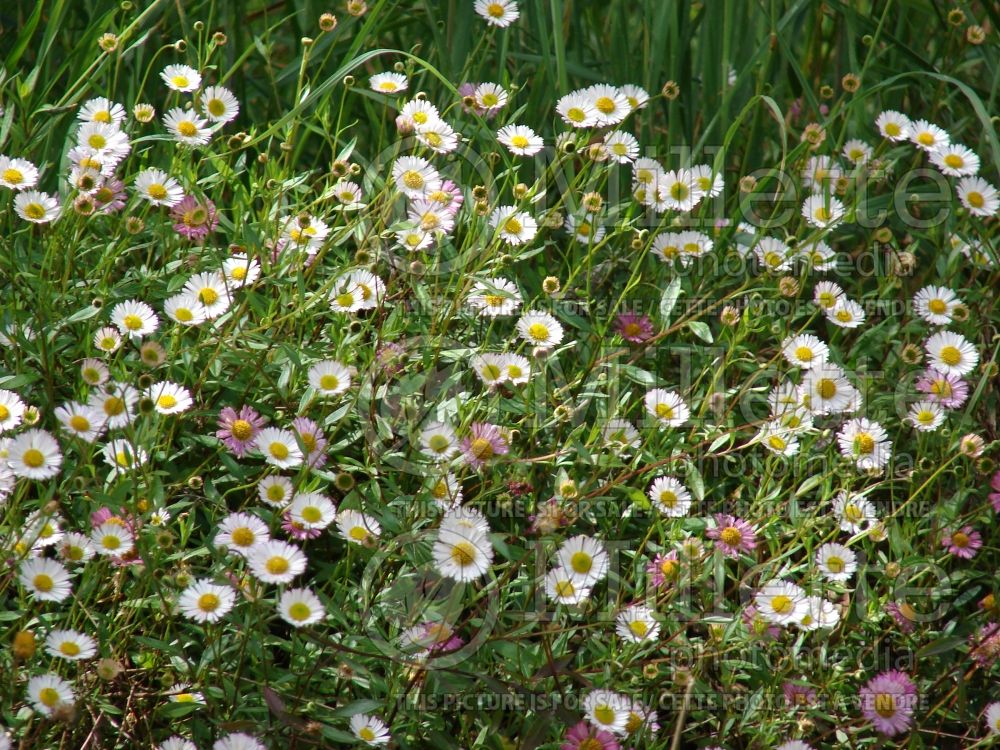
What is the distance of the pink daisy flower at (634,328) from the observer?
210 centimetres

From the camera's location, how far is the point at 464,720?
1.64 m

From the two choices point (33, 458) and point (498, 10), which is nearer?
point (33, 458)

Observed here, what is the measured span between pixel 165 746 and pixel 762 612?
0.84m

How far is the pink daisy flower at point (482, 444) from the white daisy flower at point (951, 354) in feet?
2.81

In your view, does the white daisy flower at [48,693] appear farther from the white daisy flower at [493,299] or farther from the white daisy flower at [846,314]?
the white daisy flower at [846,314]

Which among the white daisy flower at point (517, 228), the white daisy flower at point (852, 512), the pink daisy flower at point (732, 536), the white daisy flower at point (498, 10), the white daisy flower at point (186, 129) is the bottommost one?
the pink daisy flower at point (732, 536)

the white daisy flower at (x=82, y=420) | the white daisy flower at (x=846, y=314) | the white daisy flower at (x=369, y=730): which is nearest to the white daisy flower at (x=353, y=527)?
the white daisy flower at (x=369, y=730)

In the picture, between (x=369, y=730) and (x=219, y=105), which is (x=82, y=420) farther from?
(x=219, y=105)

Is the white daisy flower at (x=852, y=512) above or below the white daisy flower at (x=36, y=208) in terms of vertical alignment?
below

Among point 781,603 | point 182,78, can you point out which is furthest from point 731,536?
point 182,78

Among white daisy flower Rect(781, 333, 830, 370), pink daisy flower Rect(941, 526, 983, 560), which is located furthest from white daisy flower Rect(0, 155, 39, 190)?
pink daisy flower Rect(941, 526, 983, 560)

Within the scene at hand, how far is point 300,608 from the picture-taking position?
148cm

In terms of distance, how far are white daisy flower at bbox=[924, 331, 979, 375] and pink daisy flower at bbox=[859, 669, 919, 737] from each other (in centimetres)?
60

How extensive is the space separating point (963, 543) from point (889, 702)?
0.34 metres
